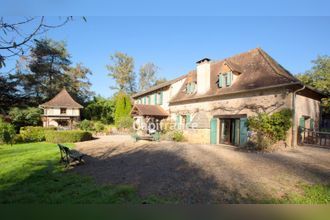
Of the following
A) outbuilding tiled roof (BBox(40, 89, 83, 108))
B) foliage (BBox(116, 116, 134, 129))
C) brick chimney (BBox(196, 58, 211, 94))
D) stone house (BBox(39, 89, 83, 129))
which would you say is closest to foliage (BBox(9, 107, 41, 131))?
stone house (BBox(39, 89, 83, 129))

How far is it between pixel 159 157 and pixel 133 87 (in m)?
41.1

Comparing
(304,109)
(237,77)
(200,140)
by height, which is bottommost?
(200,140)

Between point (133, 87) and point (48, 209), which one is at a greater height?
point (133, 87)

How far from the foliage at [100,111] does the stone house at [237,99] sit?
706 inches

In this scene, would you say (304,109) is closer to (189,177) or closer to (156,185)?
(189,177)

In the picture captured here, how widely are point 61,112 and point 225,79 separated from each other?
2697 cm

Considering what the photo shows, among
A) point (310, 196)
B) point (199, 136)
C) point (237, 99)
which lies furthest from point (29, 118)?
point (310, 196)

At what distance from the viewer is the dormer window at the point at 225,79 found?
1627 cm

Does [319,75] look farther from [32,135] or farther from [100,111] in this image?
[100,111]

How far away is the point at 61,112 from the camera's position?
33812mm

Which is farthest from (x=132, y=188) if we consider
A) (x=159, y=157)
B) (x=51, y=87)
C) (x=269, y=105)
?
(x=51, y=87)

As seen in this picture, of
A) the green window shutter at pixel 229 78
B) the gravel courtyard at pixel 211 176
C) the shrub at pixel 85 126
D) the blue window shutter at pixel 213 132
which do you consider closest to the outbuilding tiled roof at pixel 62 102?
the shrub at pixel 85 126

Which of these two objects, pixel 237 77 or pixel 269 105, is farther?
pixel 237 77

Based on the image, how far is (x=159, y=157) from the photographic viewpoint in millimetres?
9781
